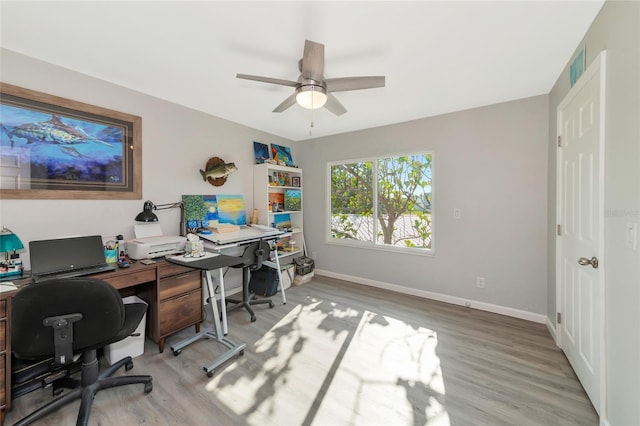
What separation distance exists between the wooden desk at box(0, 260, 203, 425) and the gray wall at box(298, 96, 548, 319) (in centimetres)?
251

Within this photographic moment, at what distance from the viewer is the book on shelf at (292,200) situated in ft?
13.4

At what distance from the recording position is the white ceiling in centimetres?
145

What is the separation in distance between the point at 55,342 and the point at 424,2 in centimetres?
277

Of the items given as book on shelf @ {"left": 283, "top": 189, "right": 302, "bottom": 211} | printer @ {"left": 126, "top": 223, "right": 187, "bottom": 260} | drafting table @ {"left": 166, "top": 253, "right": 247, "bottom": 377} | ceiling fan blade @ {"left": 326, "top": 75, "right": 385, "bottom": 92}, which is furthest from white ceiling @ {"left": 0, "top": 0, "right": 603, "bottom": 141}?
book on shelf @ {"left": 283, "top": 189, "right": 302, "bottom": 211}

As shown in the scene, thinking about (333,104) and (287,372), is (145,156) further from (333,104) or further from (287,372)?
(287,372)

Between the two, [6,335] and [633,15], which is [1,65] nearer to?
[6,335]

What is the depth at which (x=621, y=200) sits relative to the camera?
1234 millimetres

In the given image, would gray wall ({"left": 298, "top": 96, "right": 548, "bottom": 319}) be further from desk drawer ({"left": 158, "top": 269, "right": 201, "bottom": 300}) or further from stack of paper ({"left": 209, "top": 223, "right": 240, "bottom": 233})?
desk drawer ({"left": 158, "top": 269, "right": 201, "bottom": 300})

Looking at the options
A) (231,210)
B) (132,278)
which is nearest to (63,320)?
(132,278)

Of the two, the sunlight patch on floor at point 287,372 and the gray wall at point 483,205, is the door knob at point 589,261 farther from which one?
the sunlight patch on floor at point 287,372

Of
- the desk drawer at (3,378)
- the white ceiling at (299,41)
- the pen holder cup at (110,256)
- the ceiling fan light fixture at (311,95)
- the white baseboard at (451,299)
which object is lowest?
the white baseboard at (451,299)

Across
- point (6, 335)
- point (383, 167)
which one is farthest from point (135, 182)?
point (383, 167)

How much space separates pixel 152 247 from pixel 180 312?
25.7 inches

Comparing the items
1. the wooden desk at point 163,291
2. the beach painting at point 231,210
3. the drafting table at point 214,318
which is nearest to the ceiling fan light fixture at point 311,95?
the drafting table at point 214,318
